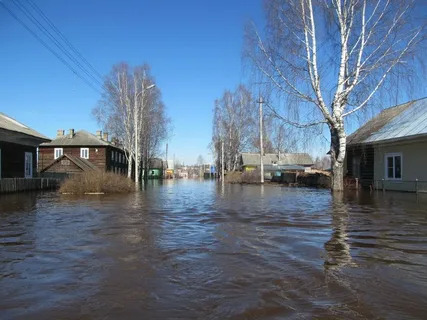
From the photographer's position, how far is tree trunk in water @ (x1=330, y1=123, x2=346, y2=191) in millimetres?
22609

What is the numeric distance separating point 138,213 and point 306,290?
8.78 m

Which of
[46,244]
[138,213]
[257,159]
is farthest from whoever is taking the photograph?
[257,159]

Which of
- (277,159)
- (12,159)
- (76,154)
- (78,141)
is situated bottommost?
(12,159)

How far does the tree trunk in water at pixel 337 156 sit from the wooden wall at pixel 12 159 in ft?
73.0

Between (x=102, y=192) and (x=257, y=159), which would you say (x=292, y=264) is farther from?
(x=257, y=159)

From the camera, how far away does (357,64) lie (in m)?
21.3

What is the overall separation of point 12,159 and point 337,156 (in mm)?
22925

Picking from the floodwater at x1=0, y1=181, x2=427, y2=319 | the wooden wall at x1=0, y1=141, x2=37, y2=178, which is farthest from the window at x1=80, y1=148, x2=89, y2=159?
the floodwater at x1=0, y1=181, x2=427, y2=319

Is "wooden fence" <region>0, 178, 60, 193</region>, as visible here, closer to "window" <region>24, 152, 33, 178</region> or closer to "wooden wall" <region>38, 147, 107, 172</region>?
"window" <region>24, 152, 33, 178</region>

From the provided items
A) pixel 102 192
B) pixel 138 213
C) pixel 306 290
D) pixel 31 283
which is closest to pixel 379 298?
pixel 306 290

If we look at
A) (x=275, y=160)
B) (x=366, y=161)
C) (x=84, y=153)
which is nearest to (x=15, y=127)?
(x=366, y=161)

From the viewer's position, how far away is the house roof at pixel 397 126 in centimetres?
2192

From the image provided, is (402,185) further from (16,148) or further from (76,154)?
(76,154)

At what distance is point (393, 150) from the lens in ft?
81.1
